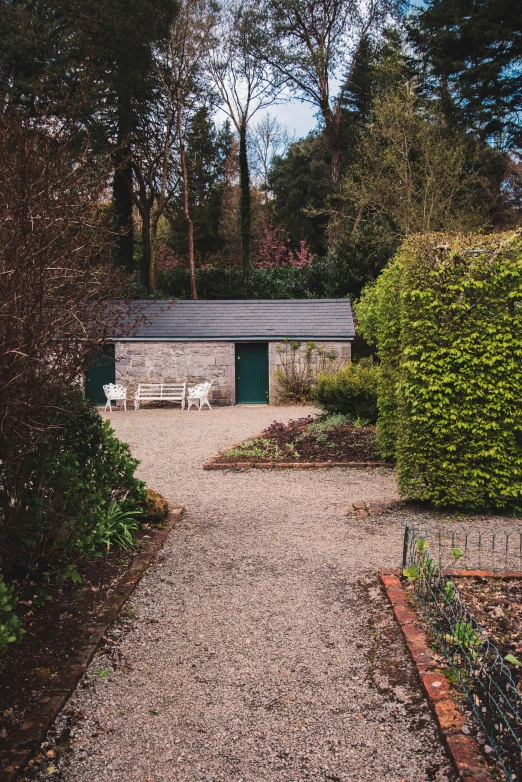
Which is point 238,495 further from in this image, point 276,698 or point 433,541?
point 276,698

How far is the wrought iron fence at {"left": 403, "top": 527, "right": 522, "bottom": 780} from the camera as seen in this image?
113 inches

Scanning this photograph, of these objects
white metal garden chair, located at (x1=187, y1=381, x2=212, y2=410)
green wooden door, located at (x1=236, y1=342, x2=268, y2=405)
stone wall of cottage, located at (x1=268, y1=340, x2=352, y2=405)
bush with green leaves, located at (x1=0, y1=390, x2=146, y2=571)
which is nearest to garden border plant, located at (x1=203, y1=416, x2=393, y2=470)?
bush with green leaves, located at (x1=0, y1=390, x2=146, y2=571)

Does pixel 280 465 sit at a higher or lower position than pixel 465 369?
lower

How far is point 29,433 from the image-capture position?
4.46 m

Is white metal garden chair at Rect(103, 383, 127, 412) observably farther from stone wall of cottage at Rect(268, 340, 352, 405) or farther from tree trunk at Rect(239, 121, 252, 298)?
tree trunk at Rect(239, 121, 252, 298)

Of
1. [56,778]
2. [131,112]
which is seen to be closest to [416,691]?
[56,778]

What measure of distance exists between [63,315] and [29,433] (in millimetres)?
894

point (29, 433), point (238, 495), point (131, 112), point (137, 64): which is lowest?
point (238, 495)

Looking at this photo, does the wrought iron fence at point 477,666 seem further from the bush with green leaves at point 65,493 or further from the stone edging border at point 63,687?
the bush with green leaves at point 65,493

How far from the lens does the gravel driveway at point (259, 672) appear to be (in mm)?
2955

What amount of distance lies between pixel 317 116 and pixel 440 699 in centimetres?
3267

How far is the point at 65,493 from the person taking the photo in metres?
4.86

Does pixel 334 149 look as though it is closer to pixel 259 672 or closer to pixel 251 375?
pixel 251 375

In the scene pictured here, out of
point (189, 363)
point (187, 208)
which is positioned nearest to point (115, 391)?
point (189, 363)
